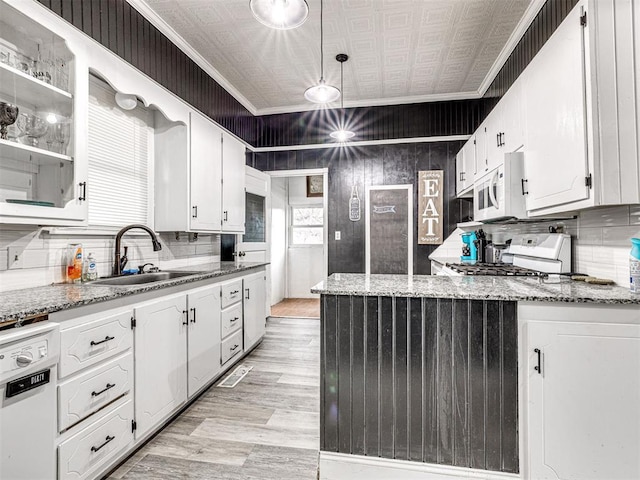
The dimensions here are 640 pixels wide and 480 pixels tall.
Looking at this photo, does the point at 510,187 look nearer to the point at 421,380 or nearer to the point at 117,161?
the point at 421,380

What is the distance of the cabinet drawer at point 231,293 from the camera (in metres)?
2.87

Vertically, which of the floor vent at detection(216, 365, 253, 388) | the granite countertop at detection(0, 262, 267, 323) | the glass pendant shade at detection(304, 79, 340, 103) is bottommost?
the floor vent at detection(216, 365, 253, 388)

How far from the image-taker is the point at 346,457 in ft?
5.55

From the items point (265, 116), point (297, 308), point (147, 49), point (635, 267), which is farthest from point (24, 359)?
point (297, 308)

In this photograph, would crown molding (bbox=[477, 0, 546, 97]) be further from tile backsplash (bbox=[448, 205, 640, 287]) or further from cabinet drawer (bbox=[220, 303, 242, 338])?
cabinet drawer (bbox=[220, 303, 242, 338])

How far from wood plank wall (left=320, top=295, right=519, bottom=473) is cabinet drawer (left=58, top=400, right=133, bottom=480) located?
1.02 m

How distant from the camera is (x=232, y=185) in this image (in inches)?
147

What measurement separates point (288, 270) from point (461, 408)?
5.13 m

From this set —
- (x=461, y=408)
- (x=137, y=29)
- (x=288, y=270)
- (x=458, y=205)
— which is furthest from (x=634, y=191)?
(x=288, y=270)

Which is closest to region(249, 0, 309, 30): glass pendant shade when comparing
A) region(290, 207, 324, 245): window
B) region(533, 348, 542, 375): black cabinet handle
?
region(533, 348, 542, 375): black cabinet handle

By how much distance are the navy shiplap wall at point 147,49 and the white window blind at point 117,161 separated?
0.30 metres

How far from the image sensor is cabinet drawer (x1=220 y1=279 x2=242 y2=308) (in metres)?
2.87

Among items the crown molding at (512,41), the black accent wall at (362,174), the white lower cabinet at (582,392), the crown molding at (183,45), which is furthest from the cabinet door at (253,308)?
the crown molding at (512,41)

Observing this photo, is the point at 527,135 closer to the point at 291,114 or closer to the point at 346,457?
the point at 346,457
